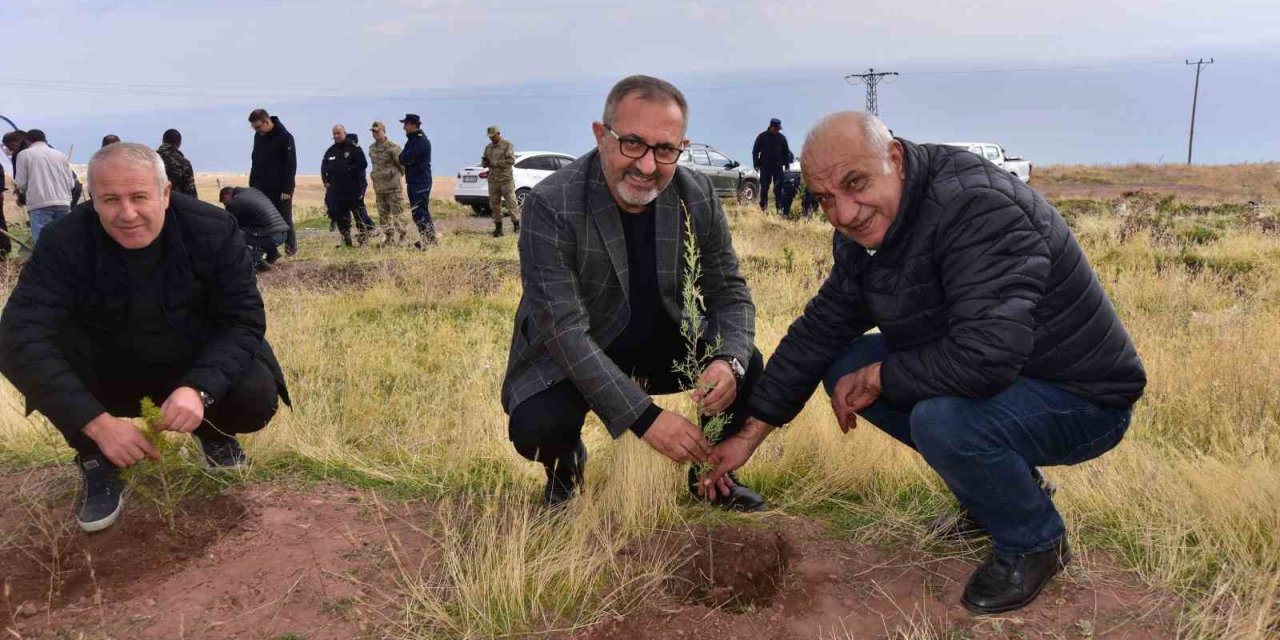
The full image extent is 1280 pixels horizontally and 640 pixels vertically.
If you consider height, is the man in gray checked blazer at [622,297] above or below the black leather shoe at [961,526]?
above

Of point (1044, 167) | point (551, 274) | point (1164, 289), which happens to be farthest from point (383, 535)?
point (1044, 167)

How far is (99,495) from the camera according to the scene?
122 inches

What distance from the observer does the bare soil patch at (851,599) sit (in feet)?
7.89

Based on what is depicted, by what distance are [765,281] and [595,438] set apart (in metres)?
4.21

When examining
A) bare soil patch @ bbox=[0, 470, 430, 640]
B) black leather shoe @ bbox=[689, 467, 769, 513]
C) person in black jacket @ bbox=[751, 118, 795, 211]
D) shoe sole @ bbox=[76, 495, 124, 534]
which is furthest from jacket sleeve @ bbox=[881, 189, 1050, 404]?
person in black jacket @ bbox=[751, 118, 795, 211]

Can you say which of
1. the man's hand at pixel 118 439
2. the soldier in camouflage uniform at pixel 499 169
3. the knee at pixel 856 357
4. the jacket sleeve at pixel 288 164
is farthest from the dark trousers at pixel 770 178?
the man's hand at pixel 118 439

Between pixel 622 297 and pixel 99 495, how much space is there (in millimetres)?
1954

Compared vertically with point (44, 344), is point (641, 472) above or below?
below

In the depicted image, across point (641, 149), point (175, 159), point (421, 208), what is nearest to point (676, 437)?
point (641, 149)

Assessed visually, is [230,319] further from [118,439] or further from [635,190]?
[635,190]

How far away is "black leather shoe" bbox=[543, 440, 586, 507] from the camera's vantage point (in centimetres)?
320

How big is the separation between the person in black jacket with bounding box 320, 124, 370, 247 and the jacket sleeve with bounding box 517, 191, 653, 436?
9191 mm

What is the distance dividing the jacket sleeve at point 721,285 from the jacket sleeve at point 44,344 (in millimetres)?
2019

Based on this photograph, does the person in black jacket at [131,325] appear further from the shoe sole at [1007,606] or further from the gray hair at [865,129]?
the shoe sole at [1007,606]
